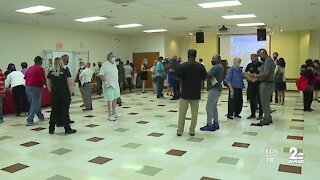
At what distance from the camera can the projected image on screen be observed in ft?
48.4

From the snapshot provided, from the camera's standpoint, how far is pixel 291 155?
12.6ft

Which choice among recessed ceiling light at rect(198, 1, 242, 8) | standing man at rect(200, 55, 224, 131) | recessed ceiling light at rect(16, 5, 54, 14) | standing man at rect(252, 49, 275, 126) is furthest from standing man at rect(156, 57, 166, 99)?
standing man at rect(200, 55, 224, 131)

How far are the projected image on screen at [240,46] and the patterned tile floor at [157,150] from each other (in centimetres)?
884

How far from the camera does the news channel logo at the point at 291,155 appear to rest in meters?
3.60

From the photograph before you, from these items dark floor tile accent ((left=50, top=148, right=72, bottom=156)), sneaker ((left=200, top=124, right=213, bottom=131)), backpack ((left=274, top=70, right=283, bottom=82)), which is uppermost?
backpack ((left=274, top=70, right=283, bottom=82))

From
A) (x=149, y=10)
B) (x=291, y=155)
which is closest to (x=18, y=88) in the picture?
(x=149, y=10)

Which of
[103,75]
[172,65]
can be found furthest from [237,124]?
[172,65]

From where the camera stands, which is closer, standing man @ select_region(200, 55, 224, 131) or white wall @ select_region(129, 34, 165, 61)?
standing man @ select_region(200, 55, 224, 131)

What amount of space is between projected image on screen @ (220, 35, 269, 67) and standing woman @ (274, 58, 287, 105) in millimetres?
6539

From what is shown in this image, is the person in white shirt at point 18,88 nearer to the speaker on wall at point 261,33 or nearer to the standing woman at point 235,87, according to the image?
the standing woman at point 235,87

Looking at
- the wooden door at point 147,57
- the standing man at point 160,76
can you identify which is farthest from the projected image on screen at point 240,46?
the standing man at point 160,76

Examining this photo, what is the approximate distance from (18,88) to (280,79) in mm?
6885

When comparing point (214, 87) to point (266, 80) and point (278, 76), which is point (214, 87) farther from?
point (278, 76)

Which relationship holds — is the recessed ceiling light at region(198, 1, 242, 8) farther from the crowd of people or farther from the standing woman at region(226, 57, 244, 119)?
the standing woman at region(226, 57, 244, 119)
